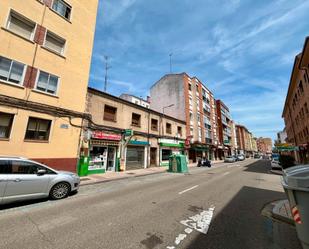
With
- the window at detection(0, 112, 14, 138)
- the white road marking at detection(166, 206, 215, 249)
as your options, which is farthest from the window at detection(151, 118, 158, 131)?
the white road marking at detection(166, 206, 215, 249)

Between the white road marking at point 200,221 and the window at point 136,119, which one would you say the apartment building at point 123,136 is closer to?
the window at point 136,119

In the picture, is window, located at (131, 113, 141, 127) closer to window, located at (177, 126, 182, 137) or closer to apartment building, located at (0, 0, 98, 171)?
apartment building, located at (0, 0, 98, 171)

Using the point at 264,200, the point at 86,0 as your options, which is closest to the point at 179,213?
the point at 264,200

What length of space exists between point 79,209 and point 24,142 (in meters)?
7.46

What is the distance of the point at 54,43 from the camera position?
1335 cm

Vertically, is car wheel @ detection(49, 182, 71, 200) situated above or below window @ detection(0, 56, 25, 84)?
below

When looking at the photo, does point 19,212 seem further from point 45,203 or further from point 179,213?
point 179,213

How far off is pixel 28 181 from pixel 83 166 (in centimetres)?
741

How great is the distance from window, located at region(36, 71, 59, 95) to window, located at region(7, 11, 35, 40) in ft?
8.82

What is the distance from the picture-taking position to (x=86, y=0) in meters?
16.2

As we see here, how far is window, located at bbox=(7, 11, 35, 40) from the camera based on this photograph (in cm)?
1127

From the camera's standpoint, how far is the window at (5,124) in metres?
10.2

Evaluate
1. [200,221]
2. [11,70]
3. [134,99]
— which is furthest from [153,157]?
[134,99]

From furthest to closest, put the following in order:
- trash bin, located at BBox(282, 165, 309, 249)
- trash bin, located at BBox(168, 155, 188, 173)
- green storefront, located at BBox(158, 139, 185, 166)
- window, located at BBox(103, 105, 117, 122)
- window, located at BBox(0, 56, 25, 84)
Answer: green storefront, located at BBox(158, 139, 185, 166) < trash bin, located at BBox(168, 155, 188, 173) < window, located at BBox(103, 105, 117, 122) < window, located at BBox(0, 56, 25, 84) < trash bin, located at BBox(282, 165, 309, 249)
